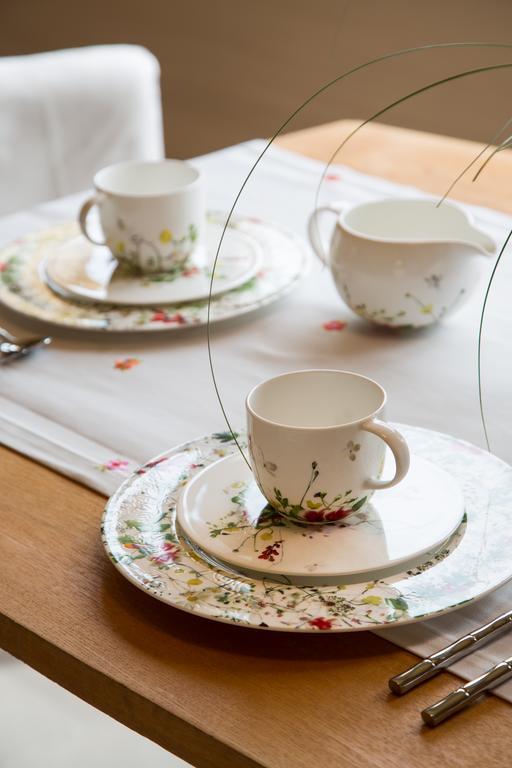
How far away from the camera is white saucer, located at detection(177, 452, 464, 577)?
56 centimetres

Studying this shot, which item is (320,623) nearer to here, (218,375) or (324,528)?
(324,528)

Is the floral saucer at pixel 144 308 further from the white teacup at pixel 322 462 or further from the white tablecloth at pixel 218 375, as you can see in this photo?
the white teacup at pixel 322 462

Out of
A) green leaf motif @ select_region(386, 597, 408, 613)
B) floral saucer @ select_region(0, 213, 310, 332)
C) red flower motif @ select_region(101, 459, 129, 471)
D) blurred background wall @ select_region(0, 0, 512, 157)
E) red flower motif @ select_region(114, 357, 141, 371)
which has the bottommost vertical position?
blurred background wall @ select_region(0, 0, 512, 157)

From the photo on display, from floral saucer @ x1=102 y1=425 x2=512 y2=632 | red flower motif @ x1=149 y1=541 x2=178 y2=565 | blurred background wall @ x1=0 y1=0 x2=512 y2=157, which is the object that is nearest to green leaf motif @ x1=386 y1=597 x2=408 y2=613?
floral saucer @ x1=102 y1=425 x2=512 y2=632

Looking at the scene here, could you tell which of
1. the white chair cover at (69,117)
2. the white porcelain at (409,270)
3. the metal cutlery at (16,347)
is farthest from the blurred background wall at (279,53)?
the metal cutlery at (16,347)

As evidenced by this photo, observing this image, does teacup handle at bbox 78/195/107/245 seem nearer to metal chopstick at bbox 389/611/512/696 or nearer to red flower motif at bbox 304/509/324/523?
red flower motif at bbox 304/509/324/523

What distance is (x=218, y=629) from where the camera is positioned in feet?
1.81

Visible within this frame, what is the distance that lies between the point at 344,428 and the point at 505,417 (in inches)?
9.7

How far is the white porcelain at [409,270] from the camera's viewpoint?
862 mm

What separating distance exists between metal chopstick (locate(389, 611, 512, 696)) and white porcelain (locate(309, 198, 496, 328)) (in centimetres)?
39

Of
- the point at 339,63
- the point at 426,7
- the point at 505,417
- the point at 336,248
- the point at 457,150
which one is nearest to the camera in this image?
the point at 505,417

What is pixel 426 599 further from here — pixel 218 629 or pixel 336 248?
pixel 336 248

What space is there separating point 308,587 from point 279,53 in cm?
316

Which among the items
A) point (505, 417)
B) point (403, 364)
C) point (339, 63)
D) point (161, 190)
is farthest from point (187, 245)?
point (339, 63)
